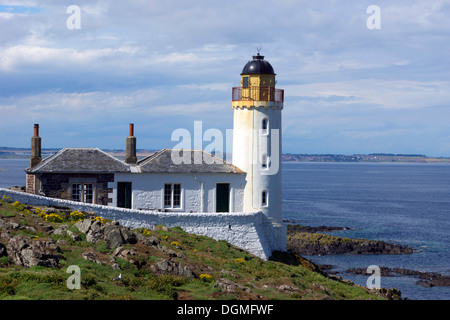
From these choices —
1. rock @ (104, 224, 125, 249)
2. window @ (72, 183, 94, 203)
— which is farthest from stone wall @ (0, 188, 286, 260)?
rock @ (104, 224, 125, 249)

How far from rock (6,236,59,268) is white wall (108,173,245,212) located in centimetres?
1394

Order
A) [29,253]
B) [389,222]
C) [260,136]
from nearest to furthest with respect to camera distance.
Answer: [29,253] → [260,136] → [389,222]

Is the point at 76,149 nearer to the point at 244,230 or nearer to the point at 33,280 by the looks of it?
the point at 244,230

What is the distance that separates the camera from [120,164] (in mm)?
37594

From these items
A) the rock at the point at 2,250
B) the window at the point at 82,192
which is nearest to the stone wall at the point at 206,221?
the window at the point at 82,192

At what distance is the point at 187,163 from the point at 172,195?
95.8 inches

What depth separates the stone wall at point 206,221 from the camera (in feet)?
107

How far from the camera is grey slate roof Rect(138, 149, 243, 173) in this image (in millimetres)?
38253

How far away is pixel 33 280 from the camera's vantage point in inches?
796

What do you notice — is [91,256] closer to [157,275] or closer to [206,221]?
[157,275]

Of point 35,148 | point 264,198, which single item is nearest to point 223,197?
point 264,198
